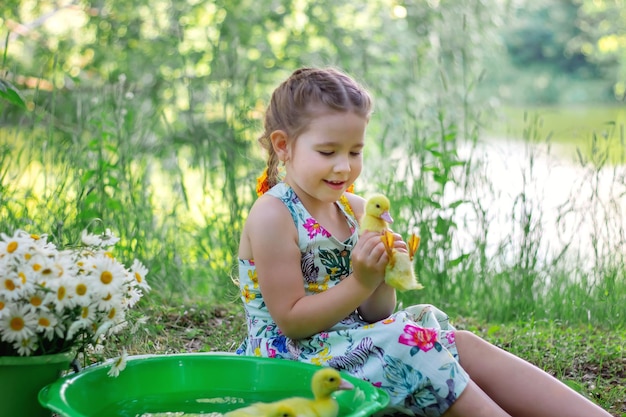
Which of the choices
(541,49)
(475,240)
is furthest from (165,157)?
(541,49)

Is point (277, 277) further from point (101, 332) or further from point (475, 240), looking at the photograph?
point (475, 240)

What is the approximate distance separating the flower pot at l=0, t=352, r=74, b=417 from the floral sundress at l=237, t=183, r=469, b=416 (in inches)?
24.9

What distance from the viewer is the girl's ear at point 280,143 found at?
8.59 ft

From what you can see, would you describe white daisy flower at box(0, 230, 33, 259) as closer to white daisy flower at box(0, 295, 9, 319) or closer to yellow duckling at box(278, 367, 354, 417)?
white daisy flower at box(0, 295, 9, 319)

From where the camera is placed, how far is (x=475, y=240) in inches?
161

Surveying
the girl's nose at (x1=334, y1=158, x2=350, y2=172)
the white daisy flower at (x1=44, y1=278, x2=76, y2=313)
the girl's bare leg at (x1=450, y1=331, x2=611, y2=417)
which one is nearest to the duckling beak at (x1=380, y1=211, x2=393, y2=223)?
the girl's nose at (x1=334, y1=158, x2=350, y2=172)

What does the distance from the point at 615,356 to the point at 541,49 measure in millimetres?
20521

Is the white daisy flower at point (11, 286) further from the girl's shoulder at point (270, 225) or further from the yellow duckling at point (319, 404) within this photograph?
the girl's shoulder at point (270, 225)

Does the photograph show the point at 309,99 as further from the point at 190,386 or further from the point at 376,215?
the point at 190,386

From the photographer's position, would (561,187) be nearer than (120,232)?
Result: No

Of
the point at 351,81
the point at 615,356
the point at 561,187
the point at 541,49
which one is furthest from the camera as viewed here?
the point at 541,49

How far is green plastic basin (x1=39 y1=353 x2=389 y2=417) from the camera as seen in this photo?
2.18 meters

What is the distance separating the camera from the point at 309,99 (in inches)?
101

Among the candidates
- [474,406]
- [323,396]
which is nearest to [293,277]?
[323,396]
